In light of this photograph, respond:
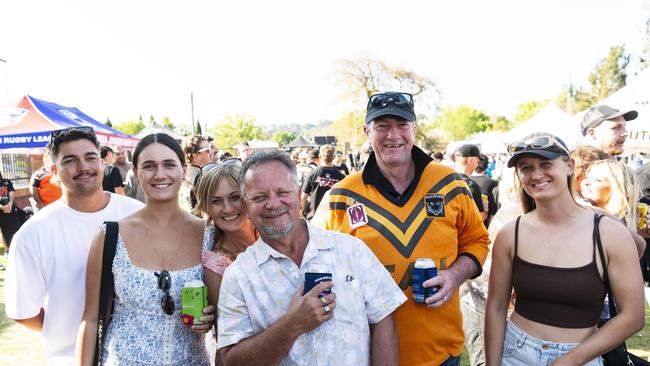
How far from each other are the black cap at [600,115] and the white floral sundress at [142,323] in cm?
396

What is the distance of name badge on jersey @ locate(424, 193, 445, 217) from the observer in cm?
261

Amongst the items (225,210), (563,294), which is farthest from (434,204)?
(225,210)

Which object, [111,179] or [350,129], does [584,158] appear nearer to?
[111,179]

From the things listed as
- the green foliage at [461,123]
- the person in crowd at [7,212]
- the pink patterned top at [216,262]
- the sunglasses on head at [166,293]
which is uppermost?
the green foliage at [461,123]

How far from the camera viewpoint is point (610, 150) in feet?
13.8

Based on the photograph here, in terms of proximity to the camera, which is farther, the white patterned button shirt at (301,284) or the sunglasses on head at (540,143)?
the sunglasses on head at (540,143)

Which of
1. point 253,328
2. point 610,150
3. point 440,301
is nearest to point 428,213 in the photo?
point 440,301

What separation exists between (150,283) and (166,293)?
0.09 m

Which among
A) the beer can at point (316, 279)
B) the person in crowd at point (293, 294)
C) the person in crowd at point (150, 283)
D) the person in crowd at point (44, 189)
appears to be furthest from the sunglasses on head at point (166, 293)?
the person in crowd at point (44, 189)

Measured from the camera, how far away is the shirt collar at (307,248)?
196 cm

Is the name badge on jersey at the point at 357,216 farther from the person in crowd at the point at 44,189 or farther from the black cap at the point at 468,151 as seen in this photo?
the person in crowd at the point at 44,189

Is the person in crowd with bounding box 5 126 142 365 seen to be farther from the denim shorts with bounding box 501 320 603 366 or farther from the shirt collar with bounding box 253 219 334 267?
the denim shorts with bounding box 501 320 603 366

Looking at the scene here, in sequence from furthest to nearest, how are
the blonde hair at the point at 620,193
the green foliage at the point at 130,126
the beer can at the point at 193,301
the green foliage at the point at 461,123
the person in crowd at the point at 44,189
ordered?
1. the green foliage at the point at 461,123
2. the green foliage at the point at 130,126
3. the person in crowd at the point at 44,189
4. the blonde hair at the point at 620,193
5. the beer can at the point at 193,301

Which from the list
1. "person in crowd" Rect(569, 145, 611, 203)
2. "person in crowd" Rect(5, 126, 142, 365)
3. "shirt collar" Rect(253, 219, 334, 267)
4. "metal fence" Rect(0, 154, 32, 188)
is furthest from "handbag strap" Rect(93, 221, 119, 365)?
"metal fence" Rect(0, 154, 32, 188)
